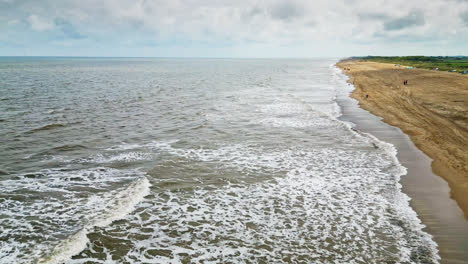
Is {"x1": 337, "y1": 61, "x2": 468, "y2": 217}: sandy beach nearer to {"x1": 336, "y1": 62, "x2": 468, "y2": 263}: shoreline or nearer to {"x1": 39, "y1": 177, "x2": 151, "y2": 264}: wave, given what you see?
{"x1": 336, "y1": 62, "x2": 468, "y2": 263}: shoreline

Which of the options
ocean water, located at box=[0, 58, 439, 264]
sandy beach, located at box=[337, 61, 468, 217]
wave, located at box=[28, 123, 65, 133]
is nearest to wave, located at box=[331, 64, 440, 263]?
ocean water, located at box=[0, 58, 439, 264]

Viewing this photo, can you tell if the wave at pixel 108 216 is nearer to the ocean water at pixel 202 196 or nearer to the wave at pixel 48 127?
the ocean water at pixel 202 196

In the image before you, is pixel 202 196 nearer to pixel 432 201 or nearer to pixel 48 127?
pixel 432 201

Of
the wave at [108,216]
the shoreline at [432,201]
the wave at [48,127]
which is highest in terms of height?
the wave at [48,127]

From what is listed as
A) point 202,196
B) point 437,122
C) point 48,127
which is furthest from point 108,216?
point 437,122

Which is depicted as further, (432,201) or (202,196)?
(202,196)

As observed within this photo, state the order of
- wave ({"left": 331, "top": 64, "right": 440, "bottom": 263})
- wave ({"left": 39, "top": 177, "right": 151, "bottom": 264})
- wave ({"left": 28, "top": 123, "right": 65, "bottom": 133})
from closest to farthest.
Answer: wave ({"left": 331, "top": 64, "right": 440, "bottom": 263})
wave ({"left": 39, "top": 177, "right": 151, "bottom": 264})
wave ({"left": 28, "top": 123, "right": 65, "bottom": 133})

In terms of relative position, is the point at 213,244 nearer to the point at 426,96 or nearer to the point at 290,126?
the point at 290,126

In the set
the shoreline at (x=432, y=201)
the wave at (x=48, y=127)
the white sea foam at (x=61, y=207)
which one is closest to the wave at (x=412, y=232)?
the shoreline at (x=432, y=201)
